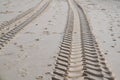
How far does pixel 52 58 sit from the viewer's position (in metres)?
7.84

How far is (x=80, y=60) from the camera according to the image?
757 centimetres

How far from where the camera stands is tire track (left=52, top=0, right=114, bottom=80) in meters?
6.47

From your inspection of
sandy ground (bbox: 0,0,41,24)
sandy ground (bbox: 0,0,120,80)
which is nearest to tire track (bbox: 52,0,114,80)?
sandy ground (bbox: 0,0,120,80)

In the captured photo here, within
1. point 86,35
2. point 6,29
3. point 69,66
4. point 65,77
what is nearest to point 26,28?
point 6,29

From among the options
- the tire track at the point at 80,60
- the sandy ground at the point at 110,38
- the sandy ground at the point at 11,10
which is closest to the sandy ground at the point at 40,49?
the sandy ground at the point at 110,38

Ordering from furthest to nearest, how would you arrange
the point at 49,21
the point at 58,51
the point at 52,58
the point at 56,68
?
the point at 49,21 → the point at 58,51 → the point at 52,58 → the point at 56,68

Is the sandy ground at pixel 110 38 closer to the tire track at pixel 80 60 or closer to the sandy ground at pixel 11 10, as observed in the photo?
the tire track at pixel 80 60

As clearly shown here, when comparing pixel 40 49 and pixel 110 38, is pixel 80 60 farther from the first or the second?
pixel 110 38

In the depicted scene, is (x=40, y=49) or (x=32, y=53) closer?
(x=32, y=53)

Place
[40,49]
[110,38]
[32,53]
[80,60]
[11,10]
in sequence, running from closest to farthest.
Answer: [80,60] < [32,53] < [40,49] < [110,38] < [11,10]

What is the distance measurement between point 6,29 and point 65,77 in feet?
18.7

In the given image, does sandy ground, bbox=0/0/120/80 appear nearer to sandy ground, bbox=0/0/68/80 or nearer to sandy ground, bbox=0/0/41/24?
sandy ground, bbox=0/0/68/80

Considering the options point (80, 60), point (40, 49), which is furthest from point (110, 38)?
point (80, 60)

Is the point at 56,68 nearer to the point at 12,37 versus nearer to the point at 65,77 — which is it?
the point at 65,77
